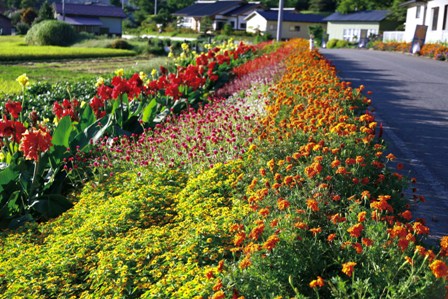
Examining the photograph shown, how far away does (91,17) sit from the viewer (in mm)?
63188

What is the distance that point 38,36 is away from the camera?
131ft

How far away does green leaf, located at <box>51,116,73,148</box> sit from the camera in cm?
624

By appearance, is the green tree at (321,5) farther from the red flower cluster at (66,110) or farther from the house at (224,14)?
the red flower cluster at (66,110)

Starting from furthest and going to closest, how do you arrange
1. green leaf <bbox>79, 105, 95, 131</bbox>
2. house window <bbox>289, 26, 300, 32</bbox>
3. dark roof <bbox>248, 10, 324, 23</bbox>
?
house window <bbox>289, 26, 300, 32</bbox> < dark roof <bbox>248, 10, 324, 23</bbox> < green leaf <bbox>79, 105, 95, 131</bbox>

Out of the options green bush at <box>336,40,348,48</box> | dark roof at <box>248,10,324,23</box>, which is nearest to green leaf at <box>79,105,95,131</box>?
green bush at <box>336,40,348,48</box>

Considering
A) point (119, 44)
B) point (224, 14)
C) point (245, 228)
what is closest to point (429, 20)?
point (119, 44)

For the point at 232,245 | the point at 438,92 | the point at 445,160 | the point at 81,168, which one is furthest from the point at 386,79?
the point at 232,245

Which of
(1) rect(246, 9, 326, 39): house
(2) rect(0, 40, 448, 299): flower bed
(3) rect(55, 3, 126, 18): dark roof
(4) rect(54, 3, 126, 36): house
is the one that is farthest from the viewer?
(1) rect(246, 9, 326, 39): house

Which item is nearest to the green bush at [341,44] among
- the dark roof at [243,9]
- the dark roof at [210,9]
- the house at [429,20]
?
the house at [429,20]

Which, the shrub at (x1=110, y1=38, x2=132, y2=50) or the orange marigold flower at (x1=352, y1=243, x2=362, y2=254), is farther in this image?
the shrub at (x1=110, y1=38, x2=132, y2=50)

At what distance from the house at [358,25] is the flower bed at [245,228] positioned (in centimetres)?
5085

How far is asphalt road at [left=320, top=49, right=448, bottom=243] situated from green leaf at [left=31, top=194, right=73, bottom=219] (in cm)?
337

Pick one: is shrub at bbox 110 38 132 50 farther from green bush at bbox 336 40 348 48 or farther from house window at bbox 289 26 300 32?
house window at bbox 289 26 300 32

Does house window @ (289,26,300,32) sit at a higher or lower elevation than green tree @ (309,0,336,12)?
lower
